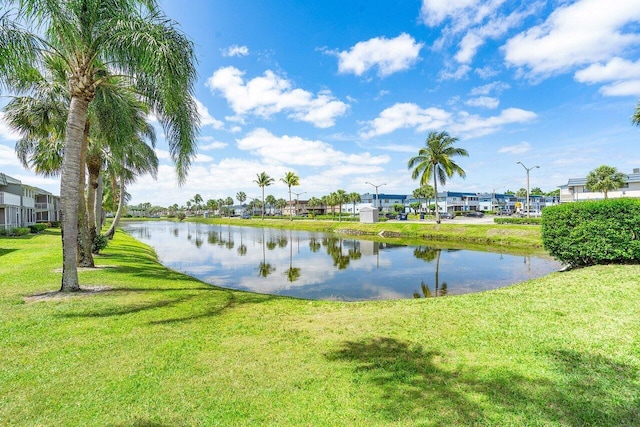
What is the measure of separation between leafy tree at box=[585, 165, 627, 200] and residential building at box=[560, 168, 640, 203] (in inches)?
89.9

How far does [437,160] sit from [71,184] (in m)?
42.3

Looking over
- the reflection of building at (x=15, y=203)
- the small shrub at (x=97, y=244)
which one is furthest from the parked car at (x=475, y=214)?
the reflection of building at (x=15, y=203)

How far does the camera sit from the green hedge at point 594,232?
1209cm

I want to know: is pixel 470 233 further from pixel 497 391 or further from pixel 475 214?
pixel 475 214

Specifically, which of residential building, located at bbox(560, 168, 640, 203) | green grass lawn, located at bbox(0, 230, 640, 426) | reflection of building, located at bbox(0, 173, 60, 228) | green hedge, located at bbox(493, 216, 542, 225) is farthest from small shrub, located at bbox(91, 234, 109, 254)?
residential building, located at bbox(560, 168, 640, 203)

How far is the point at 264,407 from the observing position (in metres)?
3.99

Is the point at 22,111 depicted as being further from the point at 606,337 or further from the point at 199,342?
the point at 606,337

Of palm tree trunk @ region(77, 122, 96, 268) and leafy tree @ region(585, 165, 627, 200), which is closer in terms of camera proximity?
palm tree trunk @ region(77, 122, 96, 268)

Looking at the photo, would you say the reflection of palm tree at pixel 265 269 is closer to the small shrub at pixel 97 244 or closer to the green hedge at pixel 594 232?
the small shrub at pixel 97 244

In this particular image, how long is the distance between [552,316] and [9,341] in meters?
11.2

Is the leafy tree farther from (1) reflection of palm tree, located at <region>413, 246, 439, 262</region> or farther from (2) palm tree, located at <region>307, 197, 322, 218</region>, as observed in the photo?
(2) palm tree, located at <region>307, 197, 322, 218</region>

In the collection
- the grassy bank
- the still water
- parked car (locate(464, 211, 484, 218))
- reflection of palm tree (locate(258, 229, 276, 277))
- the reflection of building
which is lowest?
reflection of palm tree (locate(258, 229, 276, 277))

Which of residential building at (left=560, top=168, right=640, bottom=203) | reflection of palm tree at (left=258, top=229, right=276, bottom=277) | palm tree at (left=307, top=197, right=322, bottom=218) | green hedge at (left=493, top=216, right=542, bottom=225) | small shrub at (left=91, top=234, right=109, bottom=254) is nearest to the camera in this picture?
small shrub at (left=91, top=234, right=109, bottom=254)

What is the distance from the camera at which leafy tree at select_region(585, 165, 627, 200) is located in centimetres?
5109
